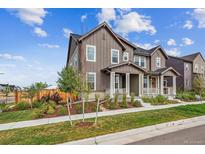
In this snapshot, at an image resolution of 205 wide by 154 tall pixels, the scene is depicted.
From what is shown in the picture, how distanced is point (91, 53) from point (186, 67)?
2129cm

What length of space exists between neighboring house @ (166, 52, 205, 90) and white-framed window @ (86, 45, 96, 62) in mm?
19675

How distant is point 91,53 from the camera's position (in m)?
17.5

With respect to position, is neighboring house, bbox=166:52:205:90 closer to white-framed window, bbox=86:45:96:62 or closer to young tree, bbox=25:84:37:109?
white-framed window, bbox=86:45:96:62

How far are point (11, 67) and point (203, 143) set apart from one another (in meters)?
19.5

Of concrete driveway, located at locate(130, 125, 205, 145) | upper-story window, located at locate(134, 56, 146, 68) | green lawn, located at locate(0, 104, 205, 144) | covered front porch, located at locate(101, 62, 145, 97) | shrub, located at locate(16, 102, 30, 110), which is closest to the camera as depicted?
concrete driveway, located at locate(130, 125, 205, 145)

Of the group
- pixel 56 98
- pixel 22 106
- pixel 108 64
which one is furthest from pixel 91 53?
pixel 22 106

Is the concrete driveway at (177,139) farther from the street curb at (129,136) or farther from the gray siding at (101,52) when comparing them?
the gray siding at (101,52)

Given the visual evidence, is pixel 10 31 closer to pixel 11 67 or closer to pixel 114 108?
pixel 11 67

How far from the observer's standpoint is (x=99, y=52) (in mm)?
17891

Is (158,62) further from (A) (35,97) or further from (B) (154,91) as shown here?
(A) (35,97)

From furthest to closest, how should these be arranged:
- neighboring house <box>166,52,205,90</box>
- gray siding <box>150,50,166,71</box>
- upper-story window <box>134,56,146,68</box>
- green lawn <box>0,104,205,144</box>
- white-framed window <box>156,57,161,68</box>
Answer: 1. neighboring house <box>166,52,205,90</box>
2. white-framed window <box>156,57,161,68</box>
3. gray siding <box>150,50,166,71</box>
4. upper-story window <box>134,56,146,68</box>
5. green lawn <box>0,104,205,144</box>

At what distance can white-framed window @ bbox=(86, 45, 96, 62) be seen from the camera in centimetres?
1725

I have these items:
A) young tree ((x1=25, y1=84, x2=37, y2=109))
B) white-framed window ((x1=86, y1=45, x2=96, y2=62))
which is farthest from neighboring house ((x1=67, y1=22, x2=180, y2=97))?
young tree ((x1=25, y1=84, x2=37, y2=109))
